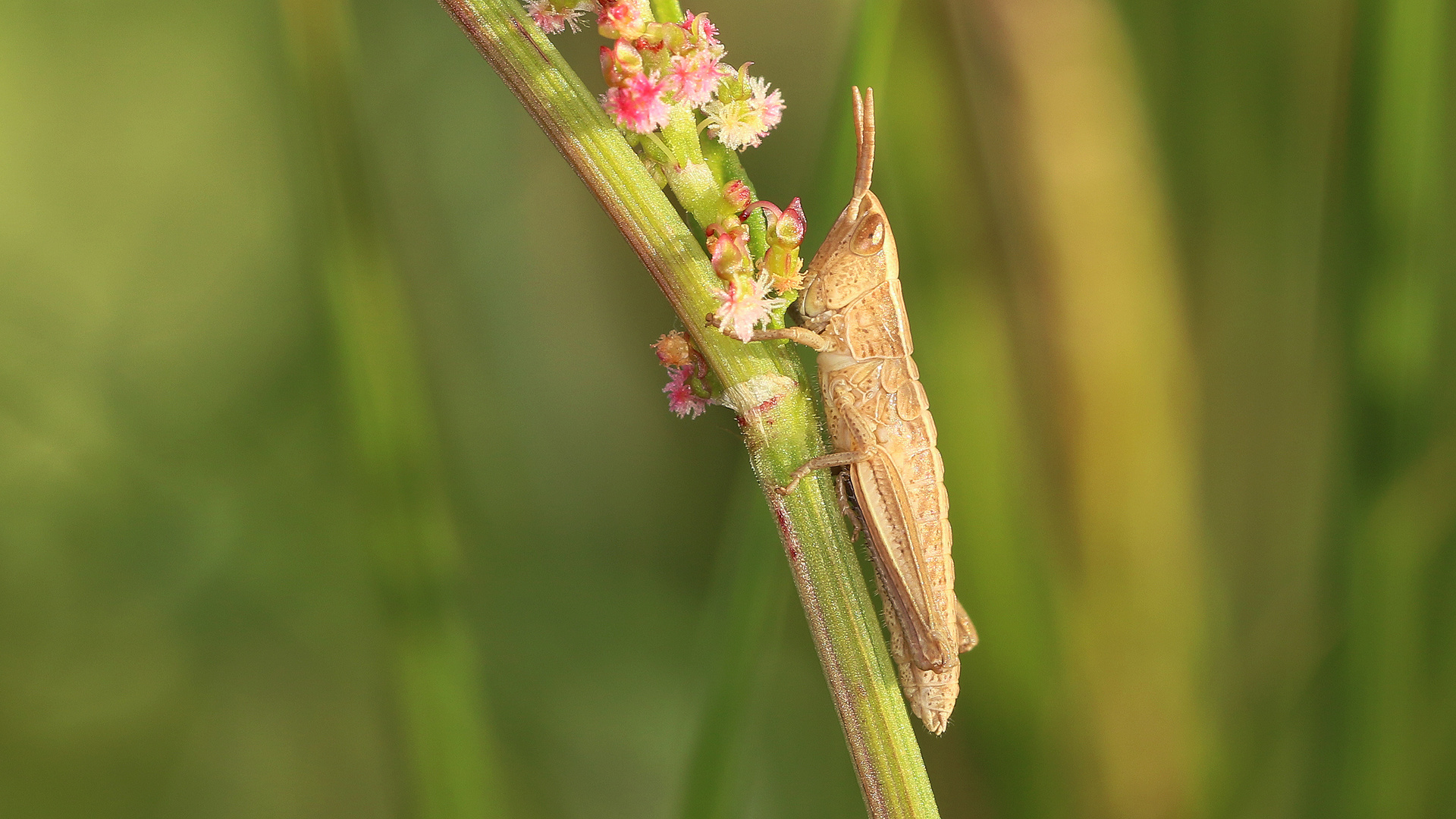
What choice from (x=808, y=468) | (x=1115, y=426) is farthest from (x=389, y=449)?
(x=1115, y=426)

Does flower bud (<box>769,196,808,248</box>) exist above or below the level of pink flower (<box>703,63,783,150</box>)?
below

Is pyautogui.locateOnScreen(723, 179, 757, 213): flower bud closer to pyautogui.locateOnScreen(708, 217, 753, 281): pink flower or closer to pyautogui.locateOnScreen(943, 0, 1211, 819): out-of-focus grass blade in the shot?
pyautogui.locateOnScreen(708, 217, 753, 281): pink flower

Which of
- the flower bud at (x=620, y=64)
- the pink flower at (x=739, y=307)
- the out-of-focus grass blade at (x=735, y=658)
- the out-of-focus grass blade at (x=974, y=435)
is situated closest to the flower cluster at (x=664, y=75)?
the flower bud at (x=620, y=64)

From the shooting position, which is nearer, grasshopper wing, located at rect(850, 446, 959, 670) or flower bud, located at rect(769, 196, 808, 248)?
flower bud, located at rect(769, 196, 808, 248)

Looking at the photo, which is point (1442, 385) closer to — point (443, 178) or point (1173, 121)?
point (1173, 121)

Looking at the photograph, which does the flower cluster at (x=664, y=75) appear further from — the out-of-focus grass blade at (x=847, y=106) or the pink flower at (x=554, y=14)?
the out-of-focus grass blade at (x=847, y=106)

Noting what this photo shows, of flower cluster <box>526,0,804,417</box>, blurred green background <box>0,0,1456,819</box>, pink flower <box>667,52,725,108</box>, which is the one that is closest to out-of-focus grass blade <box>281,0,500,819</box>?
blurred green background <box>0,0,1456,819</box>
